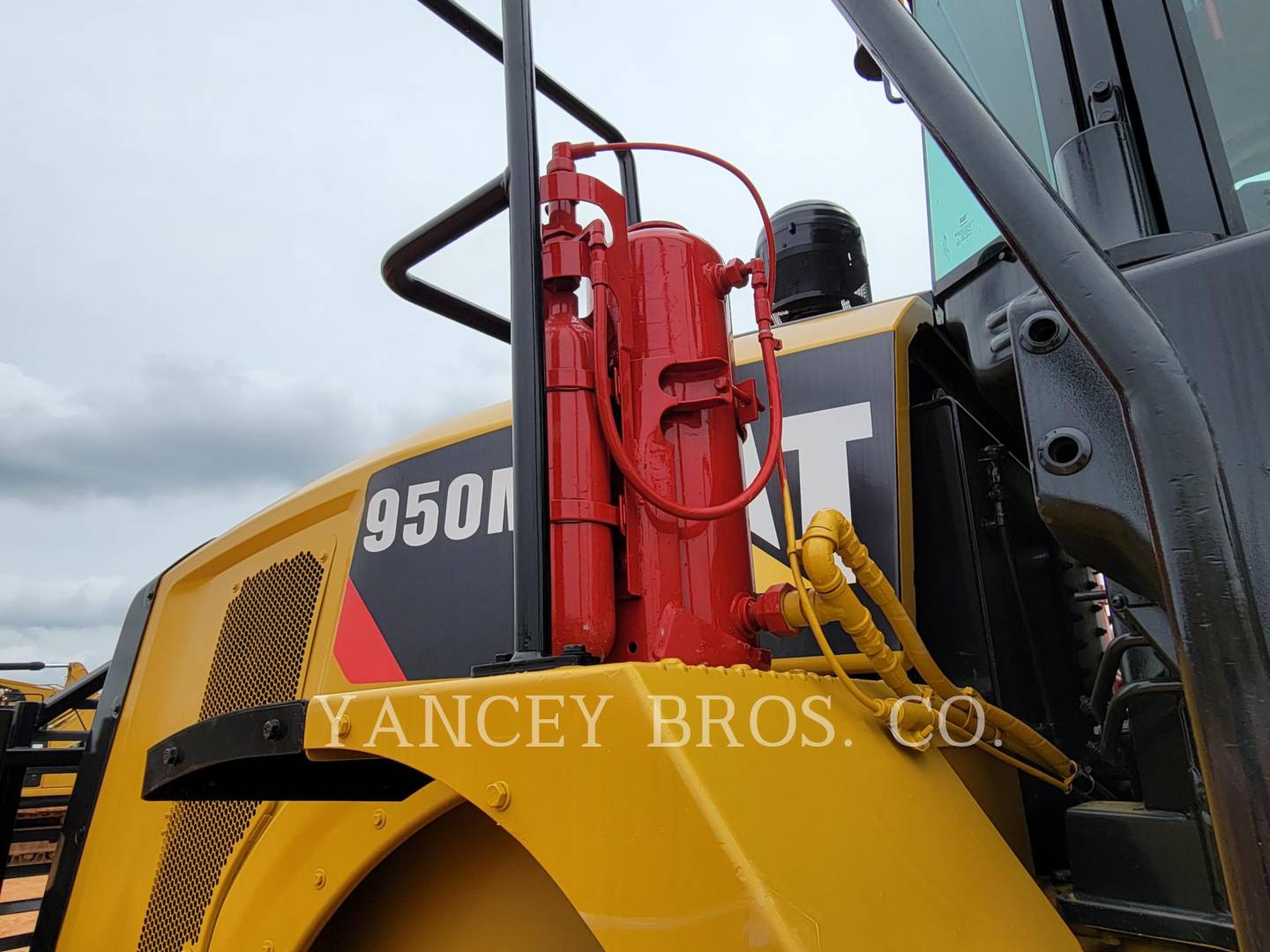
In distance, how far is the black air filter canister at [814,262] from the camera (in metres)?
2.36

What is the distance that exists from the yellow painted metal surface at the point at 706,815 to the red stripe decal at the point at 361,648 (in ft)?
2.90

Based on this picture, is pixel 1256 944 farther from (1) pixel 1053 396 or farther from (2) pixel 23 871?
(2) pixel 23 871

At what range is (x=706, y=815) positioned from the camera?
0.83m

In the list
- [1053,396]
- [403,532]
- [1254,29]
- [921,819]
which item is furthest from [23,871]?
[1254,29]

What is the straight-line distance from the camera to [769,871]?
83cm

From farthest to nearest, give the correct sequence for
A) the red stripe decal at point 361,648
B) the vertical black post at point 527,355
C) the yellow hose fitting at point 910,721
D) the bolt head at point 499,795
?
the red stripe decal at point 361,648
the yellow hose fitting at point 910,721
the vertical black post at point 527,355
the bolt head at point 499,795

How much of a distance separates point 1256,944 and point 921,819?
57 centimetres

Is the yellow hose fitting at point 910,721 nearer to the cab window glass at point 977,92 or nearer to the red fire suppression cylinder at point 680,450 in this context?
the red fire suppression cylinder at point 680,450

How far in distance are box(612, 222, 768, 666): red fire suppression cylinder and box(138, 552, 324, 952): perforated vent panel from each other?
3.38 feet

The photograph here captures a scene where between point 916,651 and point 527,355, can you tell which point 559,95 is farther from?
point 916,651

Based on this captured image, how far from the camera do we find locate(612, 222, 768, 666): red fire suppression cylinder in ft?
4.50

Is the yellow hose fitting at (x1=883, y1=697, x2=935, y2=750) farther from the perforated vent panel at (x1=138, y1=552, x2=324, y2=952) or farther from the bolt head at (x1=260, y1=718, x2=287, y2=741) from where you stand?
the perforated vent panel at (x1=138, y1=552, x2=324, y2=952)

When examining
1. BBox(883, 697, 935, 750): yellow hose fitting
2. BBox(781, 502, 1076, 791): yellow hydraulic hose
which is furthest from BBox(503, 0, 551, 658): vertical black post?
BBox(883, 697, 935, 750): yellow hose fitting

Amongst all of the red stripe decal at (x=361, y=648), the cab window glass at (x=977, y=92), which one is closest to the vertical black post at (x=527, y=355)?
the cab window glass at (x=977, y=92)
